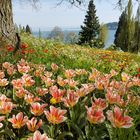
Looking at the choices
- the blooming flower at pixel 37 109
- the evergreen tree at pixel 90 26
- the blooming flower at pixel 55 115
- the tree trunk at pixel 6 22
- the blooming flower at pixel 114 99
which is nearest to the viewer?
the blooming flower at pixel 55 115

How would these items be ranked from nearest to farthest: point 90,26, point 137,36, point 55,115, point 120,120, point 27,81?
1. point 120,120
2. point 55,115
3. point 27,81
4. point 137,36
5. point 90,26

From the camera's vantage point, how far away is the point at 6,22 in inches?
271

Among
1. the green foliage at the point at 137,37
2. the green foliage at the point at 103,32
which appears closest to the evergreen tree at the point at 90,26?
the green foliage at the point at 103,32

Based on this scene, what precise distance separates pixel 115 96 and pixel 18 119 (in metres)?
0.69

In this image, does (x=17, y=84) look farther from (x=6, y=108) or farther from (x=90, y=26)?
(x=90, y=26)

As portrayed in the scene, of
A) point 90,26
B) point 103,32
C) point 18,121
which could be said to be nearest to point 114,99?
point 18,121

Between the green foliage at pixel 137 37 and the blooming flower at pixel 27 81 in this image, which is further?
the green foliage at pixel 137 37

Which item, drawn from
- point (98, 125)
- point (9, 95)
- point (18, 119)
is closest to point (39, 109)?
point (18, 119)

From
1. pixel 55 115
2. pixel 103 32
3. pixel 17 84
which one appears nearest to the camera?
pixel 55 115

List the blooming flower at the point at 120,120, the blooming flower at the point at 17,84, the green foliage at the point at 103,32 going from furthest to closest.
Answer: the green foliage at the point at 103,32, the blooming flower at the point at 17,84, the blooming flower at the point at 120,120

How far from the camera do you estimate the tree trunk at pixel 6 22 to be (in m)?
6.78

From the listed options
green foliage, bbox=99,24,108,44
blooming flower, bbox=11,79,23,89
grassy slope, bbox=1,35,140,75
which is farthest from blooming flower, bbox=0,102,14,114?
green foliage, bbox=99,24,108,44

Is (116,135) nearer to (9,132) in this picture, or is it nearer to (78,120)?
(78,120)

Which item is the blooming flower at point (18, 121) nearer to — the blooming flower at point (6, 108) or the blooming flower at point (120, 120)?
A: the blooming flower at point (6, 108)
